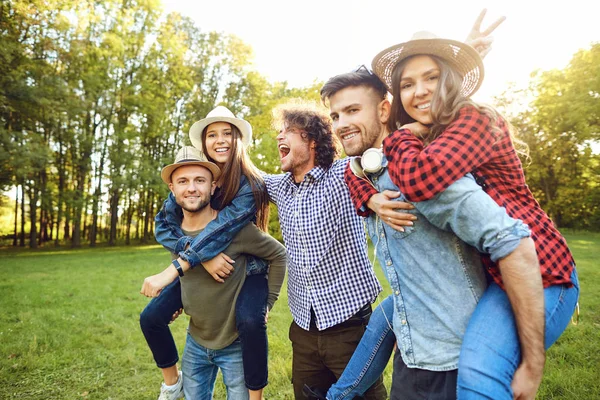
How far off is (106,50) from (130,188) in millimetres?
8241

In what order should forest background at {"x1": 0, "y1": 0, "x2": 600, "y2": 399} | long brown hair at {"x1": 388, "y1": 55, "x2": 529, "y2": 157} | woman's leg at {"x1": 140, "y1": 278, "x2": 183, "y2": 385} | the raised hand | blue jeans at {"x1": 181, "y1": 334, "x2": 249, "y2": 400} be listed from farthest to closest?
1. forest background at {"x1": 0, "y1": 0, "x2": 600, "y2": 399}
2. woman's leg at {"x1": 140, "y1": 278, "x2": 183, "y2": 385}
3. blue jeans at {"x1": 181, "y1": 334, "x2": 249, "y2": 400}
4. the raised hand
5. long brown hair at {"x1": 388, "y1": 55, "x2": 529, "y2": 157}

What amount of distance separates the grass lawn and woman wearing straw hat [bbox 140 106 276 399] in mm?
1675

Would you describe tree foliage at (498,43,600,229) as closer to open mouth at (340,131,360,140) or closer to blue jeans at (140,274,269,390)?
open mouth at (340,131,360,140)

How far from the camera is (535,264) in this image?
145cm

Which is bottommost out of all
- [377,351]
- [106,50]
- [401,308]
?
[377,351]

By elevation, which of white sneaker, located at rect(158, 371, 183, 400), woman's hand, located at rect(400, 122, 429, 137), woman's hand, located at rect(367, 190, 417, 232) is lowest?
white sneaker, located at rect(158, 371, 183, 400)

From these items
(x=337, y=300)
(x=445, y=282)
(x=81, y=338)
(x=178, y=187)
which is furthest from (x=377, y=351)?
(x=81, y=338)

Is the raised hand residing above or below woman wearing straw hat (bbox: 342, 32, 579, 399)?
above

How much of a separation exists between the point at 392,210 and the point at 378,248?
31 centimetres

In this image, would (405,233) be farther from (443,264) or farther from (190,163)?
(190,163)

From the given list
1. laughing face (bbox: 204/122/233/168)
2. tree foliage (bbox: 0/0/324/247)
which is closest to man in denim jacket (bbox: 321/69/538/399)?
laughing face (bbox: 204/122/233/168)

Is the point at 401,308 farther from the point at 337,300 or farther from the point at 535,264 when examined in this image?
the point at 337,300

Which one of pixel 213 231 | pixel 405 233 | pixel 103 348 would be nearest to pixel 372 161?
pixel 405 233

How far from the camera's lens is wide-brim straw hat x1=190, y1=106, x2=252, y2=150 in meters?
3.44
